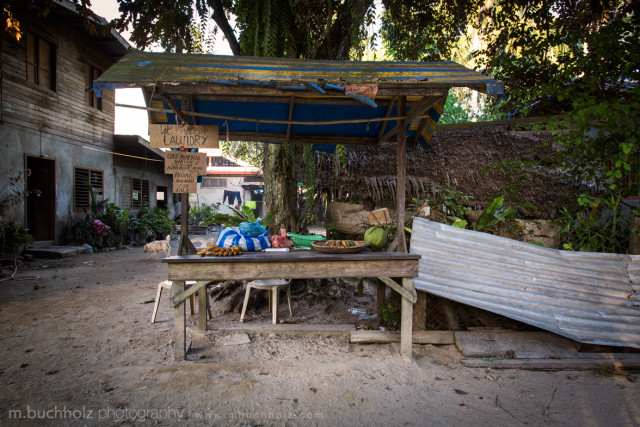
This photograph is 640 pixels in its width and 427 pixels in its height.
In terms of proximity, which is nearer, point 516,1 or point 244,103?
point 244,103

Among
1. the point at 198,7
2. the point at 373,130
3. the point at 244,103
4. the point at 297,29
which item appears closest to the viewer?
the point at 244,103

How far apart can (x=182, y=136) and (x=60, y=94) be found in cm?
974

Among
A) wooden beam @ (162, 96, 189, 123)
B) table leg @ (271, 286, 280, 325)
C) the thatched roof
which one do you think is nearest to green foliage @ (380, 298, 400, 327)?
table leg @ (271, 286, 280, 325)

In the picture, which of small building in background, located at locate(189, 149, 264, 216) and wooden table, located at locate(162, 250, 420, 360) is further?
small building in background, located at locate(189, 149, 264, 216)

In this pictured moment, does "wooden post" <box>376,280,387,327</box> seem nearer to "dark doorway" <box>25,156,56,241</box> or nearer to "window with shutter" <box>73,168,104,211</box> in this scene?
"dark doorway" <box>25,156,56,241</box>

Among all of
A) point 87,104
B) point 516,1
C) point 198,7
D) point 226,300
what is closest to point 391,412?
point 226,300

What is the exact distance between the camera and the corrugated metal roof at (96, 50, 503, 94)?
3.24 metres

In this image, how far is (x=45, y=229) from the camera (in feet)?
33.7

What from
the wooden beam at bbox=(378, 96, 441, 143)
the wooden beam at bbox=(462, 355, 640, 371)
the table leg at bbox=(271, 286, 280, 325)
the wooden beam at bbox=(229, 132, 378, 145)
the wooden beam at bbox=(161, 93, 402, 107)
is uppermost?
the wooden beam at bbox=(161, 93, 402, 107)

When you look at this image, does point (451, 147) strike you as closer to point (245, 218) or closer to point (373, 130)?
point (373, 130)

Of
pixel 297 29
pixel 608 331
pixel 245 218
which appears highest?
pixel 297 29

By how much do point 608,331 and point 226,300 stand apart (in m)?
4.69

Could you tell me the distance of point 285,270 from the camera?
3.46 meters

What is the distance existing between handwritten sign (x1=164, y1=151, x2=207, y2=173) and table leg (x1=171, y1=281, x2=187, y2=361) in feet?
3.93
